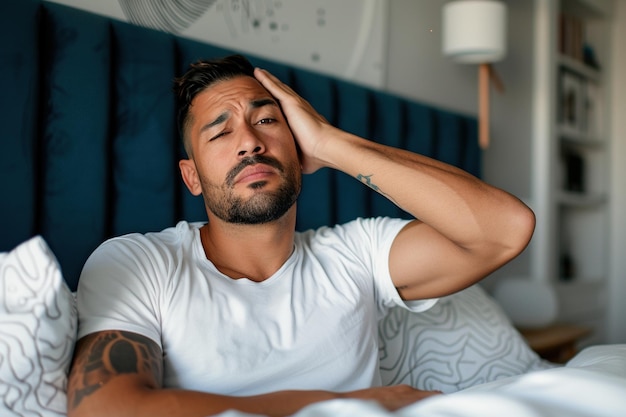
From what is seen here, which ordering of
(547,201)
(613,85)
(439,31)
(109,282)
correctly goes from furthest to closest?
1. (613,85)
2. (547,201)
3. (439,31)
4. (109,282)

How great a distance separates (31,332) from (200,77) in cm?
62

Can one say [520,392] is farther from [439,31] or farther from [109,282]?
[439,31]

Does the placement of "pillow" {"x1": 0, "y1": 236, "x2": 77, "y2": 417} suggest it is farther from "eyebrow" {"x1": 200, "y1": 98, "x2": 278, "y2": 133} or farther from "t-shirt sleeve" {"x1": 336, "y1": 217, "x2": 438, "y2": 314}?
"t-shirt sleeve" {"x1": 336, "y1": 217, "x2": 438, "y2": 314}

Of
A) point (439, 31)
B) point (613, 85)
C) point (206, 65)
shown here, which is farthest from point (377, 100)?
point (613, 85)

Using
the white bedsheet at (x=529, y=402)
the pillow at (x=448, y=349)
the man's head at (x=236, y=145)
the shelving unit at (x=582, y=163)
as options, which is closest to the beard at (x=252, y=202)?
the man's head at (x=236, y=145)

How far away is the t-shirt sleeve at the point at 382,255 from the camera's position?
1169mm

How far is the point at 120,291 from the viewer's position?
87 cm

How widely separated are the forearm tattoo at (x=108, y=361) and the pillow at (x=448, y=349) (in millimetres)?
619

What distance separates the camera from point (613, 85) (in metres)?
3.37

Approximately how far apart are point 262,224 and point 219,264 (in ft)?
0.35

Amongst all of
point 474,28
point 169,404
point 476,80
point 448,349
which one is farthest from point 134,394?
point 476,80

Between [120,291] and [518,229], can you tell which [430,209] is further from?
[120,291]

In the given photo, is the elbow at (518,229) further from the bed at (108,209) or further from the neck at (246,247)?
the neck at (246,247)

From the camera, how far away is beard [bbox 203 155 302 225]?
1076 millimetres
